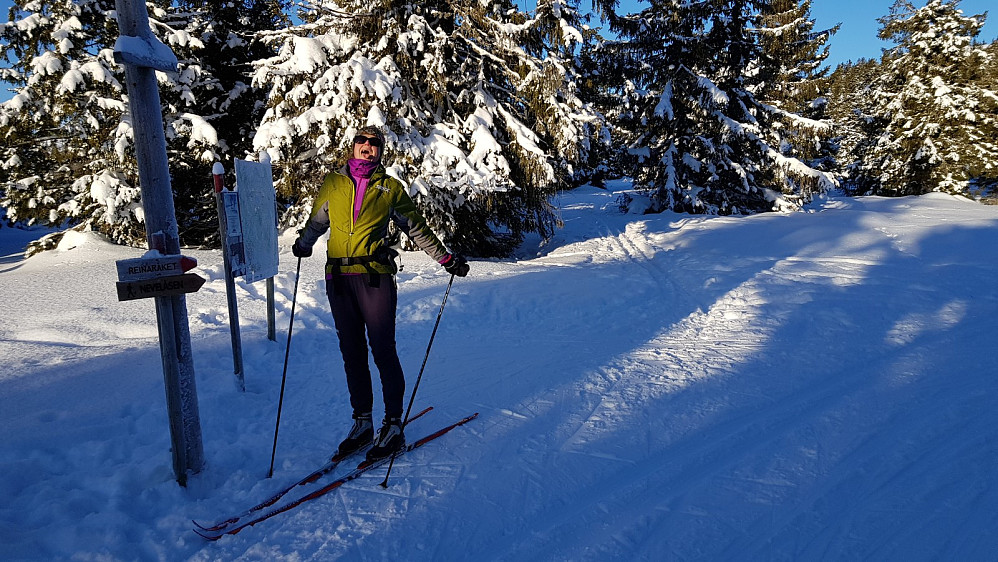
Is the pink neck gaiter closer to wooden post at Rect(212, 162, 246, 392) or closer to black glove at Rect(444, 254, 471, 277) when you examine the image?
black glove at Rect(444, 254, 471, 277)

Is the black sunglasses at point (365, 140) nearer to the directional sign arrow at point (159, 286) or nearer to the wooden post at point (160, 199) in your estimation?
the wooden post at point (160, 199)

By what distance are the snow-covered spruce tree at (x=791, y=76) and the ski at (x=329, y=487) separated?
1899 centimetres

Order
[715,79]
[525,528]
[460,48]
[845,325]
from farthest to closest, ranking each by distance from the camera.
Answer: [715,79] → [460,48] → [845,325] → [525,528]

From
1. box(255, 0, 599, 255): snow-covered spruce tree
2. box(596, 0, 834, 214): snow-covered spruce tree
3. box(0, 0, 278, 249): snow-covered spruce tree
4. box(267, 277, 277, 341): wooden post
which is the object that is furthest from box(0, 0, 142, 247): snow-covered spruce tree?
box(596, 0, 834, 214): snow-covered spruce tree

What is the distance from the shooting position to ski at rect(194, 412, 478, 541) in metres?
2.76

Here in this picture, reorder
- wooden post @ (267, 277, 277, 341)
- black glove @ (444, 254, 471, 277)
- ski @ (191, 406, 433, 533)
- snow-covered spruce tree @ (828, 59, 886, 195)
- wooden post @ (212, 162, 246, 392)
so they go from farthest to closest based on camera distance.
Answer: snow-covered spruce tree @ (828, 59, 886, 195) < wooden post @ (267, 277, 277, 341) < wooden post @ (212, 162, 246, 392) < black glove @ (444, 254, 471, 277) < ski @ (191, 406, 433, 533)

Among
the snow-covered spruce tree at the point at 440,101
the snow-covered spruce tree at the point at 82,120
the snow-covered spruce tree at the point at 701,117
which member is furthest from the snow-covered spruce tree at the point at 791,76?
the snow-covered spruce tree at the point at 82,120

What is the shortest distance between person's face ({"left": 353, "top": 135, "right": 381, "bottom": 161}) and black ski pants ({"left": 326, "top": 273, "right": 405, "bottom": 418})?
80 cm

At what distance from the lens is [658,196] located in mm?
18672

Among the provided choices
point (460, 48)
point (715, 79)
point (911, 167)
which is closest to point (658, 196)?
point (715, 79)

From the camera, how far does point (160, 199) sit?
3.03 m

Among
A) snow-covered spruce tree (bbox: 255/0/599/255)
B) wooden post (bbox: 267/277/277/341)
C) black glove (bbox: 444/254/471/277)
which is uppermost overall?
snow-covered spruce tree (bbox: 255/0/599/255)

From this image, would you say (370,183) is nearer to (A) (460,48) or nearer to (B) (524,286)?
(B) (524,286)

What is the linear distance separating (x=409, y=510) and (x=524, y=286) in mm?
5483
